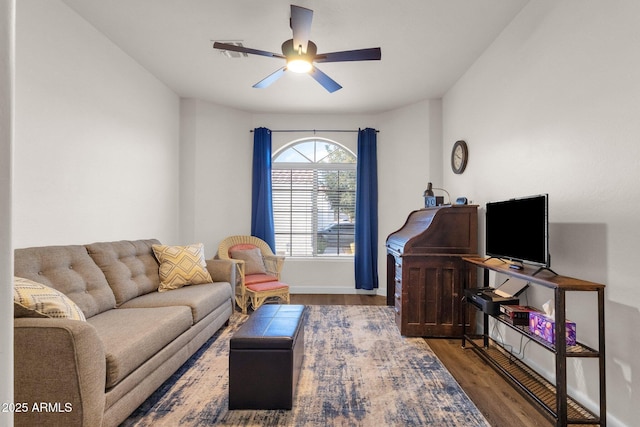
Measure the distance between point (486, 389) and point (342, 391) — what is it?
1009 millimetres

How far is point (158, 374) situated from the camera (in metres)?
2.06

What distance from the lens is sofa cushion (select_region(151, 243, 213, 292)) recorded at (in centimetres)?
310

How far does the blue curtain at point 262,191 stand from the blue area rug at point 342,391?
1.97 meters

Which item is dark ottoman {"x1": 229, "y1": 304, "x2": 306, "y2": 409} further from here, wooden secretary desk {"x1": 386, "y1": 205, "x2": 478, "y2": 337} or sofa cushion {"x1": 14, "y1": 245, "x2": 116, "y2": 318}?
wooden secretary desk {"x1": 386, "y1": 205, "x2": 478, "y2": 337}

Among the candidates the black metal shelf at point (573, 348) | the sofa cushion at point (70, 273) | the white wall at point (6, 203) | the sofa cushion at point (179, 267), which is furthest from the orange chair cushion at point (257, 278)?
the white wall at point (6, 203)

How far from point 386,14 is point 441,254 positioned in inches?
A: 86.5

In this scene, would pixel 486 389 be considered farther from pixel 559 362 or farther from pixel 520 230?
pixel 520 230

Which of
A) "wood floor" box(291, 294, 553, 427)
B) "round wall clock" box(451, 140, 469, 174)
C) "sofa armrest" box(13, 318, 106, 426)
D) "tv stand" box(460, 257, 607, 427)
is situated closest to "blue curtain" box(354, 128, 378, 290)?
"round wall clock" box(451, 140, 469, 174)

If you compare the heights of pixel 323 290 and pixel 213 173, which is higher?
pixel 213 173

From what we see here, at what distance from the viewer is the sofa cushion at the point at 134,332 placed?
5.52 ft

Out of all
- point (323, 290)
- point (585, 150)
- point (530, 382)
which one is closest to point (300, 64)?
point (585, 150)

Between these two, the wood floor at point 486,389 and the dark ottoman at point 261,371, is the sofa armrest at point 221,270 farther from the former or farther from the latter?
the wood floor at point 486,389

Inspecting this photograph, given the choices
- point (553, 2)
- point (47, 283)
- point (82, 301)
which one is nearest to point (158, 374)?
point (82, 301)

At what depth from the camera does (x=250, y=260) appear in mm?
4332
